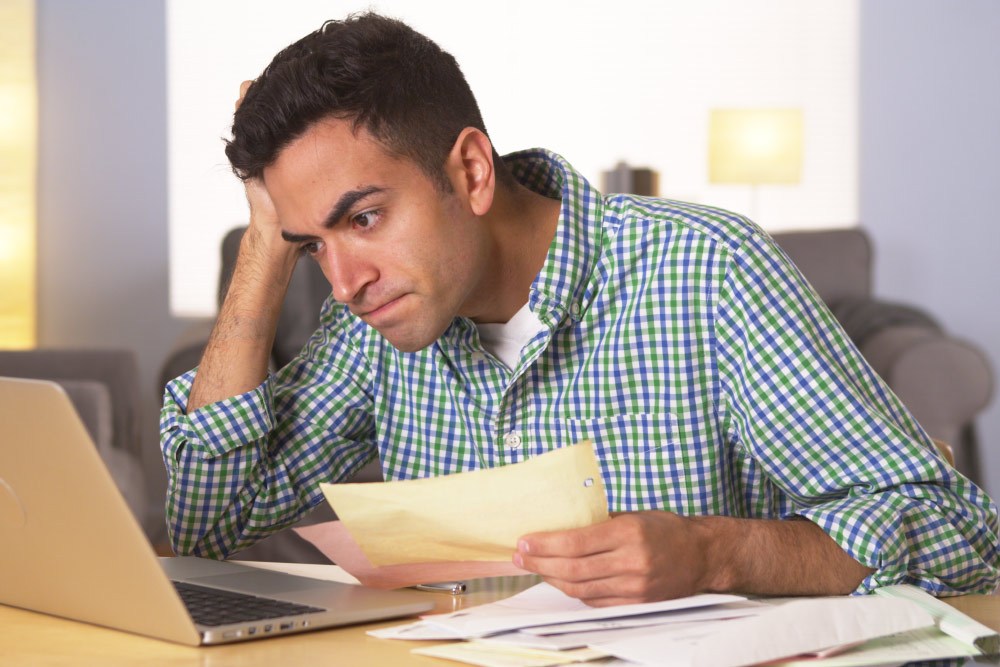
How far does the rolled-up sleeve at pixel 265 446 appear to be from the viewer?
116 centimetres

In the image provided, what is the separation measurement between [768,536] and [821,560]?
2.1 inches

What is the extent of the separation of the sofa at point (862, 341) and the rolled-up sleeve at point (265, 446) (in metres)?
1.30

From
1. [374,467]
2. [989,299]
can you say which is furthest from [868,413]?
[989,299]

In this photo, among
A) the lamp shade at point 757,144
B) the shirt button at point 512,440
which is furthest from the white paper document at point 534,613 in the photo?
the lamp shade at point 757,144

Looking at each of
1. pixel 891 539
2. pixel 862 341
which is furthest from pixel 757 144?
pixel 891 539

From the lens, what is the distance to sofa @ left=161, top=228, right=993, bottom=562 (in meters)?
2.74

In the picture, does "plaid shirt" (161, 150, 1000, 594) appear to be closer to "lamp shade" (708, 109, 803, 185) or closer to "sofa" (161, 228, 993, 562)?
"sofa" (161, 228, 993, 562)

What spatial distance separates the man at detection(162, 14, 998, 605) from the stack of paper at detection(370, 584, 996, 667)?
155 millimetres

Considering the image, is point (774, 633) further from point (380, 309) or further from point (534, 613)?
point (380, 309)

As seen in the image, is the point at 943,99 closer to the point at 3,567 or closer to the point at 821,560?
the point at 821,560

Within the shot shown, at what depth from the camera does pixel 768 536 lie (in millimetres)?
886

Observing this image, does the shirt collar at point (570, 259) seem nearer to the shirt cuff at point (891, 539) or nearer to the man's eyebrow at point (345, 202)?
the man's eyebrow at point (345, 202)

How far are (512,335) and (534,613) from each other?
50cm

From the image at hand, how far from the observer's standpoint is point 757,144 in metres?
3.80
